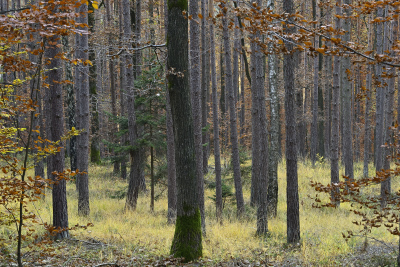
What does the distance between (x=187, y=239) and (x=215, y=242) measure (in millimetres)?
2129

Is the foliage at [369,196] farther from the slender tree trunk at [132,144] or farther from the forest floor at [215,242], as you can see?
the slender tree trunk at [132,144]

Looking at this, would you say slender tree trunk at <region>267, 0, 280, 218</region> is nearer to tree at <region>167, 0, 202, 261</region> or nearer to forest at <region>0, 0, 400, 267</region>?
forest at <region>0, 0, 400, 267</region>

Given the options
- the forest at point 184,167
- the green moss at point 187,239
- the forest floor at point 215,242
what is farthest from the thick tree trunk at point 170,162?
the green moss at point 187,239

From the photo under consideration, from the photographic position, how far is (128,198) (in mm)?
12594

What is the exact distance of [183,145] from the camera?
6.26 meters

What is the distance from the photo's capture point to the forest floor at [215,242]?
21.4 feet

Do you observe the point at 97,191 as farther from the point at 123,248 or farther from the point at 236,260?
the point at 236,260

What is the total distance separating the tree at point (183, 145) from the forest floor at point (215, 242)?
1.33 feet

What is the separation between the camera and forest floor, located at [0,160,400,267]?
6.51 m

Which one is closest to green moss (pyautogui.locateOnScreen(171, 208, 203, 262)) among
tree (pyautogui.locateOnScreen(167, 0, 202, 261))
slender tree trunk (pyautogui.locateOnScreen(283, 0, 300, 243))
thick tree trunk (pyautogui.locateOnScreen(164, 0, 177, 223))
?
tree (pyautogui.locateOnScreen(167, 0, 202, 261))

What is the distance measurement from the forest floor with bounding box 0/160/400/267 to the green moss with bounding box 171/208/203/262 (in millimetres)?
202

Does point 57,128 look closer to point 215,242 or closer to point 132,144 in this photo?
point 215,242

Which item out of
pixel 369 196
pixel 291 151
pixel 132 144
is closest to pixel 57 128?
pixel 132 144

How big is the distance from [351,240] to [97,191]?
1117 cm
